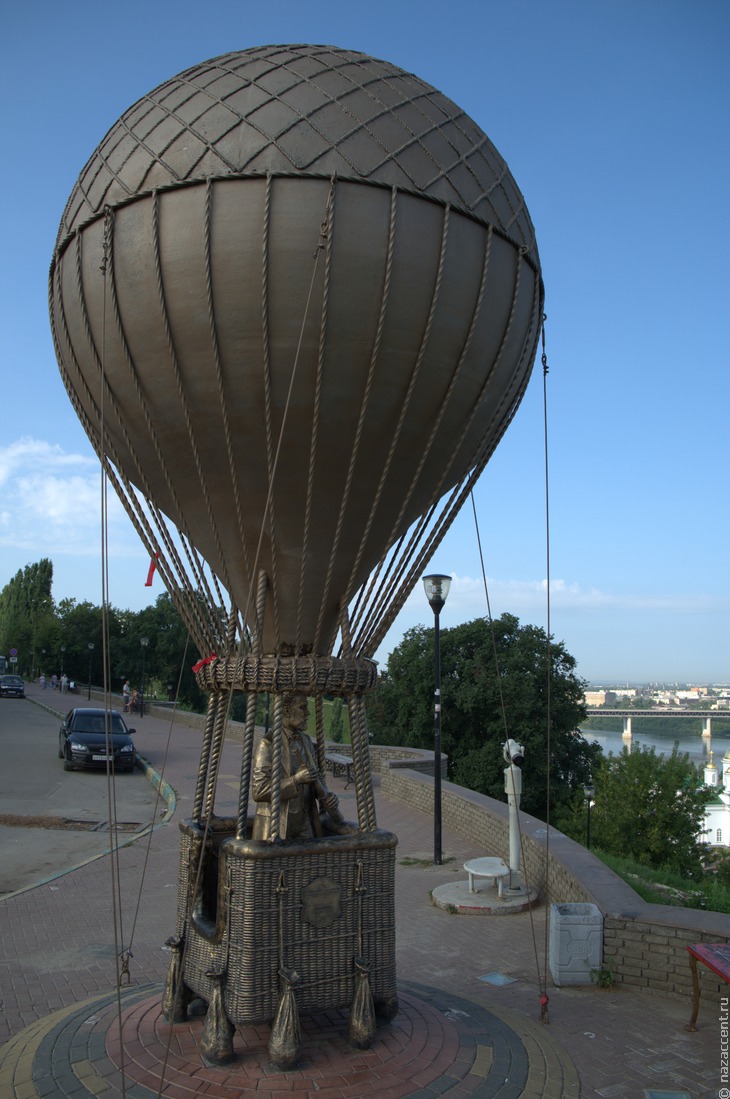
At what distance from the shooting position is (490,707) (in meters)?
30.6

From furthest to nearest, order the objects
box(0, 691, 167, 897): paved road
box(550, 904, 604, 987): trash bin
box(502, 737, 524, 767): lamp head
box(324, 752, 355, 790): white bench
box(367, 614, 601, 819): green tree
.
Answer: box(367, 614, 601, 819): green tree → box(324, 752, 355, 790): white bench → box(0, 691, 167, 897): paved road → box(502, 737, 524, 767): lamp head → box(550, 904, 604, 987): trash bin

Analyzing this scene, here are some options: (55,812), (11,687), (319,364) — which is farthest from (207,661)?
(11,687)

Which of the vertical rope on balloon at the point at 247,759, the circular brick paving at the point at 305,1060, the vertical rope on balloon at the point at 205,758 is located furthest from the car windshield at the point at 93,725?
the vertical rope on balloon at the point at 247,759

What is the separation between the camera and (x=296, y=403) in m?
5.15

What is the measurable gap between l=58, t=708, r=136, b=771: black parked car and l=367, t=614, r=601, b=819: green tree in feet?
42.3

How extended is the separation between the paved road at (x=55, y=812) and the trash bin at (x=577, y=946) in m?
3.72

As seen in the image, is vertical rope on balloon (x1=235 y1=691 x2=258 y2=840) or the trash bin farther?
the trash bin

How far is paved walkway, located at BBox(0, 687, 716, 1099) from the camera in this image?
195 inches

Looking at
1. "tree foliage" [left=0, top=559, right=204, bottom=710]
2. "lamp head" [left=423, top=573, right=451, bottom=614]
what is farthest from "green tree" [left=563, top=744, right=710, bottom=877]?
"tree foliage" [left=0, top=559, right=204, bottom=710]

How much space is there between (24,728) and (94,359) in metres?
26.5

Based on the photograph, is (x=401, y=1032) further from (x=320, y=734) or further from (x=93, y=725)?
(x=93, y=725)

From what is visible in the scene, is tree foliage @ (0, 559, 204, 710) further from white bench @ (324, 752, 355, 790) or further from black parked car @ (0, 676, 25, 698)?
white bench @ (324, 752, 355, 790)

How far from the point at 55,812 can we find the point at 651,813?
1314 centimetres

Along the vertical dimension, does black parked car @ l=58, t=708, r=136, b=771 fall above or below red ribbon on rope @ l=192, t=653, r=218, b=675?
below
